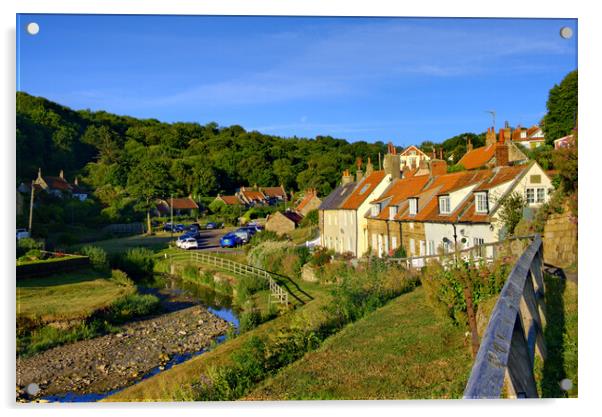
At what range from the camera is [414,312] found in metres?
9.54

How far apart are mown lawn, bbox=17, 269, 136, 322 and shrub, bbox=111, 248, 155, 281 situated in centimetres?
72

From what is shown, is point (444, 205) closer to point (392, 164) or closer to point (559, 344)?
point (392, 164)

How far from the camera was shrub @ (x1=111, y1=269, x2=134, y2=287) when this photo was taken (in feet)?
51.6

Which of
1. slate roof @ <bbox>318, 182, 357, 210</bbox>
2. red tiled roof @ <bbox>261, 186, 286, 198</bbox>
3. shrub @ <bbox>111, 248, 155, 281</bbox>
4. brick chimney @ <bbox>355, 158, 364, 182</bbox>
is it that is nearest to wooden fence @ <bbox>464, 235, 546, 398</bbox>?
red tiled roof @ <bbox>261, 186, 286, 198</bbox>

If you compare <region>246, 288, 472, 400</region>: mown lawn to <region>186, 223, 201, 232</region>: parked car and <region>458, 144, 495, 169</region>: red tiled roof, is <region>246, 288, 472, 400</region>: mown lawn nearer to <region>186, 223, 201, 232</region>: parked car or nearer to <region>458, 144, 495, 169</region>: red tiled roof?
<region>186, 223, 201, 232</region>: parked car

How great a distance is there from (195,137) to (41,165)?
3.10 meters

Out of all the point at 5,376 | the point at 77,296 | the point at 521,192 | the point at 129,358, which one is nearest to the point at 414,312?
the point at 521,192

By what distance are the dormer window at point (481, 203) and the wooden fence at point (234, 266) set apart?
24.7 feet

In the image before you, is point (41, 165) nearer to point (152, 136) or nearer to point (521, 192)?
point (152, 136)

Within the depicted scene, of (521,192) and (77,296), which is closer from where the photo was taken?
(521,192)

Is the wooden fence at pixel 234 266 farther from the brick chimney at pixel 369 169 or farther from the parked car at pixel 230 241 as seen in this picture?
the brick chimney at pixel 369 169

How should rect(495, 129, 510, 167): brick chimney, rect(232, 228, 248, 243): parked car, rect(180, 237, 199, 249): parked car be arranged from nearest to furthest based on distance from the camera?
rect(495, 129, 510, 167): brick chimney → rect(180, 237, 199, 249): parked car → rect(232, 228, 248, 243): parked car

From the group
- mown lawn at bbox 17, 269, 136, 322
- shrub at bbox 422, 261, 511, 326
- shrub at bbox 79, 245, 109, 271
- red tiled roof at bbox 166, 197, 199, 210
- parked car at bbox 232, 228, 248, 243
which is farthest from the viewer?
parked car at bbox 232, 228, 248, 243

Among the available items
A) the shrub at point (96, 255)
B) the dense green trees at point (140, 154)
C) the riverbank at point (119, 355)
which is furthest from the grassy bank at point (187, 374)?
the shrub at point (96, 255)
